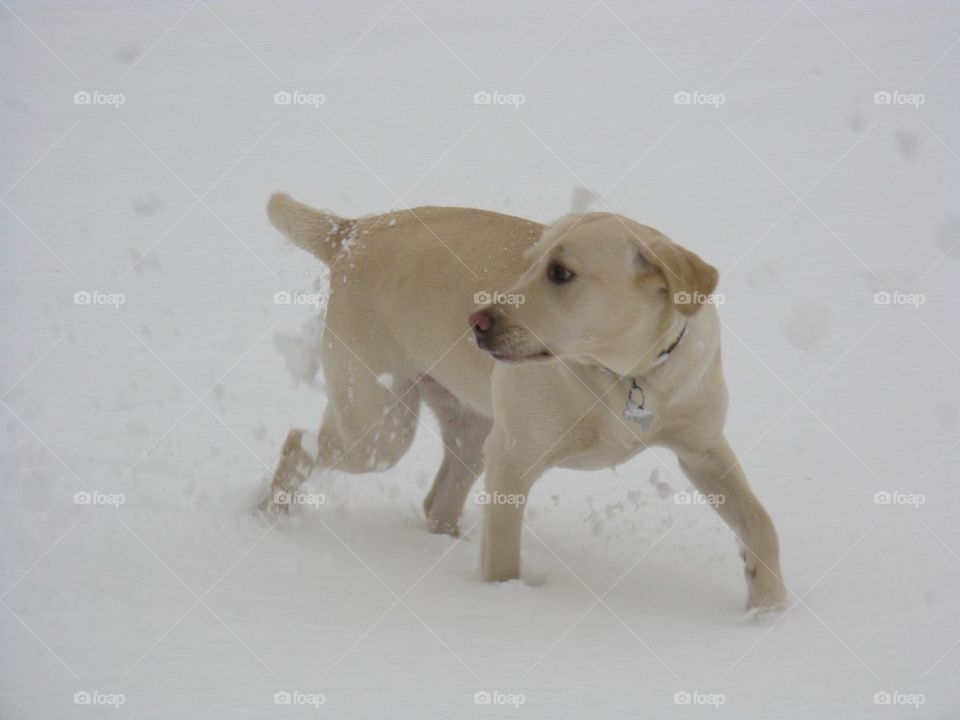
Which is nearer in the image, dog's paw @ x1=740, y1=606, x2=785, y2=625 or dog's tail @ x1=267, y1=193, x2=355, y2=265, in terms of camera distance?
dog's paw @ x1=740, y1=606, x2=785, y2=625

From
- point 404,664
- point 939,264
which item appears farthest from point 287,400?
point 939,264

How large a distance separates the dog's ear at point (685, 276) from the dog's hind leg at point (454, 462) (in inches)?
62.7

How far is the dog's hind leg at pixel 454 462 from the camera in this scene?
5062 millimetres

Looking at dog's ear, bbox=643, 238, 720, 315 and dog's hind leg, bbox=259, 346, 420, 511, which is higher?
dog's ear, bbox=643, 238, 720, 315

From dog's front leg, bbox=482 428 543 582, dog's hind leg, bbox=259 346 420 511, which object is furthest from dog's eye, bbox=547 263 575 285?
dog's hind leg, bbox=259 346 420 511

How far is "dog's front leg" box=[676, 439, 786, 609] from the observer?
156 inches

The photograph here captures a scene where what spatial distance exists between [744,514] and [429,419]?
210cm

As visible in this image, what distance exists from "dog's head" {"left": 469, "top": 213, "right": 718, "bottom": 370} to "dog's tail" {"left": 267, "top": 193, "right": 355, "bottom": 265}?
148cm

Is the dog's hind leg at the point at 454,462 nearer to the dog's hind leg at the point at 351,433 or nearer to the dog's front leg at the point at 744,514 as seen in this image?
the dog's hind leg at the point at 351,433

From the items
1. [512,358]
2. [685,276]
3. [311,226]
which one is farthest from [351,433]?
[685,276]

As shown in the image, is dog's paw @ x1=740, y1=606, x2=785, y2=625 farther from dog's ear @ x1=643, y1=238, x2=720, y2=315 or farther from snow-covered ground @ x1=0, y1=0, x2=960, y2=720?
dog's ear @ x1=643, y1=238, x2=720, y2=315

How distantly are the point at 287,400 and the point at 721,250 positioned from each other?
3503 mm

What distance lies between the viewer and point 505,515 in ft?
13.3

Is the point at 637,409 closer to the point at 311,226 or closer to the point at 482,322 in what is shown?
the point at 482,322
